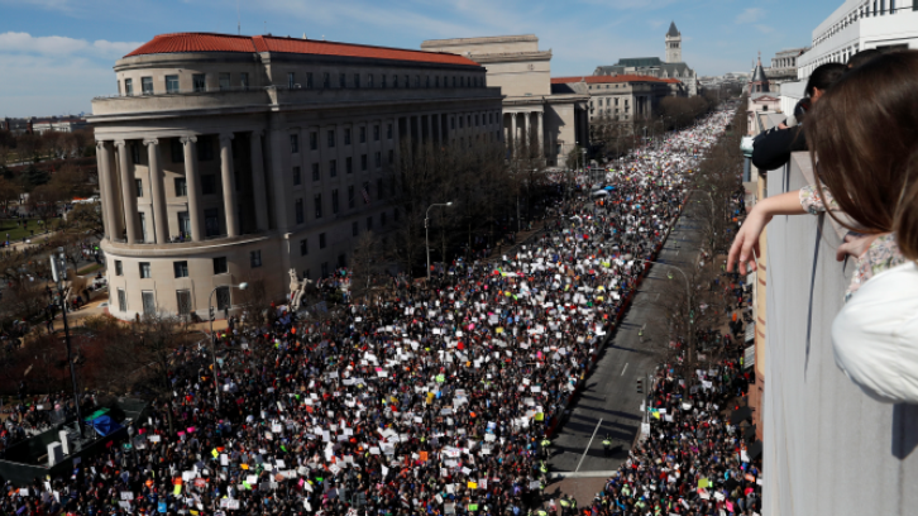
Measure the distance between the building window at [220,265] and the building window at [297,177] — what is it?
9.18 m

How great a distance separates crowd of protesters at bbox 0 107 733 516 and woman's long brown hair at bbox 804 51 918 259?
2259 centimetres

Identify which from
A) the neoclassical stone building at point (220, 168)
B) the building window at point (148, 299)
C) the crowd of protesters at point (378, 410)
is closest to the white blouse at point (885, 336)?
the crowd of protesters at point (378, 410)

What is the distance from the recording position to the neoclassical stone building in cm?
5234

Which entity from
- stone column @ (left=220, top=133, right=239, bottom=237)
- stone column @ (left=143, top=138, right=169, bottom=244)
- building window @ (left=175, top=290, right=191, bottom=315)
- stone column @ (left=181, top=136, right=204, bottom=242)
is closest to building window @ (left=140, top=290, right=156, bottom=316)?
building window @ (left=175, top=290, right=191, bottom=315)

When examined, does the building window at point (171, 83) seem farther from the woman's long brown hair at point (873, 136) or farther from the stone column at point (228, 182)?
the woman's long brown hair at point (873, 136)

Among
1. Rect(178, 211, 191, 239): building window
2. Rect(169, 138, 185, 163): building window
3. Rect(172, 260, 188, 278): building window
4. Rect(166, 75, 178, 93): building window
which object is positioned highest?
Rect(166, 75, 178, 93): building window

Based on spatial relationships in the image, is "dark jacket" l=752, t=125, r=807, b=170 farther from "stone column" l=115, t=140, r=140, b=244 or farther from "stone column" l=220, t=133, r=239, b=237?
"stone column" l=115, t=140, r=140, b=244

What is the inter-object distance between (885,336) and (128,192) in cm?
5766

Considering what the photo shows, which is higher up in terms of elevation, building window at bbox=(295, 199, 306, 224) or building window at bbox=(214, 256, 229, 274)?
building window at bbox=(295, 199, 306, 224)

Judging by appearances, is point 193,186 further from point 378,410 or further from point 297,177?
point 378,410

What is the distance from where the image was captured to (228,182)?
5372 centimetres

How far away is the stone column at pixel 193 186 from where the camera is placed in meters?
52.1

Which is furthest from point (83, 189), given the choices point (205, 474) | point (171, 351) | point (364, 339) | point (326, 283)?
point (205, 474)

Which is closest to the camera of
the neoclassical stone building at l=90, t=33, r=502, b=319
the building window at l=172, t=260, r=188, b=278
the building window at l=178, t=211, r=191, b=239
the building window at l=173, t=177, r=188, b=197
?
the neoclassical stone building at l=90, t=33, r=502, b=319
